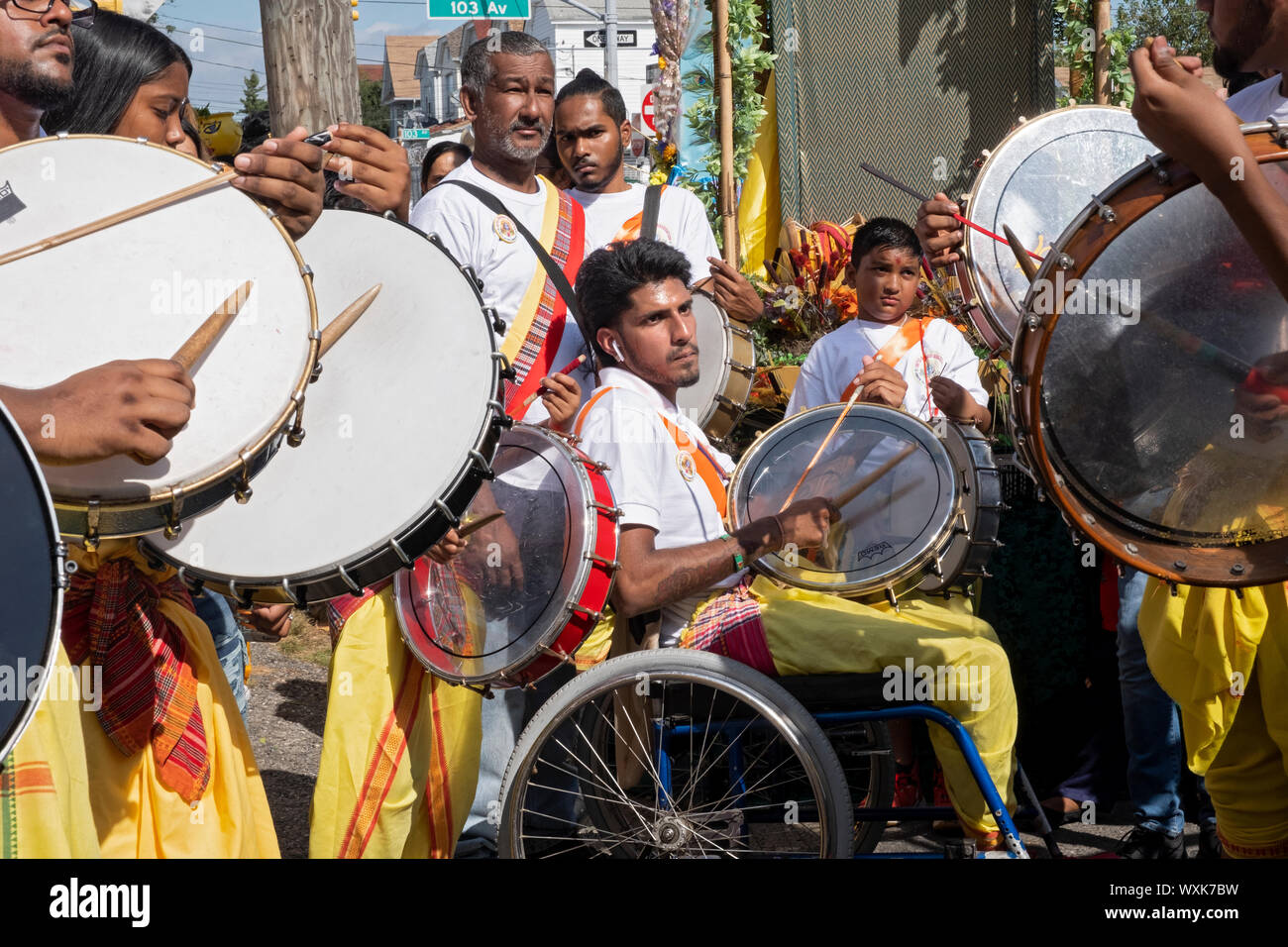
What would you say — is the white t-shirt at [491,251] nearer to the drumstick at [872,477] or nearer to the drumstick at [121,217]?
the drumstick at [872,477]

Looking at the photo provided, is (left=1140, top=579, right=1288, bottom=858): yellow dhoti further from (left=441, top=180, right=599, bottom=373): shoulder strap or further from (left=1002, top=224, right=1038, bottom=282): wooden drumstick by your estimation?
(left=441, top=180, right=599, bottom=373): shoulder strap

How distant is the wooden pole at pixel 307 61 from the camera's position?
487 centimetres

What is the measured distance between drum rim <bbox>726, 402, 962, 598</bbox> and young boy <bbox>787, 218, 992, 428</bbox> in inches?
25.9

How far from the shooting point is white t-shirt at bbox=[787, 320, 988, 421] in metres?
4.40

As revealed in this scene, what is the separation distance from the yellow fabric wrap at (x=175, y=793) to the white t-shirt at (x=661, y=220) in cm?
221

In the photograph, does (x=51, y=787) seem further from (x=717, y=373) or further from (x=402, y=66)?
(x=402, y=66)

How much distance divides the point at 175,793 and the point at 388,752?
0.92 meters

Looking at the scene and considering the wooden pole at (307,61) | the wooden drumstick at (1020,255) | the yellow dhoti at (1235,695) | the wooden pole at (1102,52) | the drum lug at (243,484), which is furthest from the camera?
the wooden pole at (1102,52)

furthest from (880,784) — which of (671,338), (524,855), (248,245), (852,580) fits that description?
(248,245)

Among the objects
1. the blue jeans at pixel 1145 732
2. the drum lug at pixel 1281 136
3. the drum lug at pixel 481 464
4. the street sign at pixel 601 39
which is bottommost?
the blue jeans at pixel 1145 732

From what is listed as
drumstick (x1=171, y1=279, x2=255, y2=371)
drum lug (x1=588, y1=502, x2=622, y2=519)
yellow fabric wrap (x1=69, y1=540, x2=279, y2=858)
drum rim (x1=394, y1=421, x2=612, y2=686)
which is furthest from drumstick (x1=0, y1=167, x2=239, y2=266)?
drum lug (x1=588, y1=502, x2=622, y2=519)

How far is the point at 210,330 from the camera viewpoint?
6.24ft

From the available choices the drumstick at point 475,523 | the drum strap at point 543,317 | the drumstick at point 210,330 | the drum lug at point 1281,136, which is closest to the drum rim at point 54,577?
the drumstick at point 210,330

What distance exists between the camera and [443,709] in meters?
3.27
